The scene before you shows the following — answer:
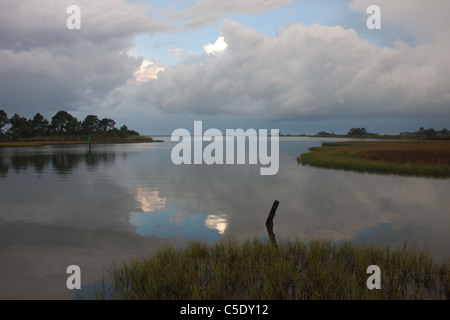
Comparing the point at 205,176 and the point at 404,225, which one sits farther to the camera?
the point at 205,176

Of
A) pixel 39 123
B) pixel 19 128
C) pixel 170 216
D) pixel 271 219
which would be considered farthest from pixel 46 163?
pixel 39 123

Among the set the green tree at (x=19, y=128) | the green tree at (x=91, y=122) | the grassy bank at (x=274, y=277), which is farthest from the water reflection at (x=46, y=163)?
the green tree at (x=91, y=122)

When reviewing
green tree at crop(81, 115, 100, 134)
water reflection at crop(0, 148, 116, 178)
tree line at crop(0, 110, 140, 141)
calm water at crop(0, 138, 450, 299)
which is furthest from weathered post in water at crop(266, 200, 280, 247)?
green tree at crop(81, 115, 100, 134)

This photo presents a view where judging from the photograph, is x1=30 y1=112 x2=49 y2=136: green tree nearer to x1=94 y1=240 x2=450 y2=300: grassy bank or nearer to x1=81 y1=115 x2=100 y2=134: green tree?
x1=81 y1=115 x2=100 y2=134: green tree

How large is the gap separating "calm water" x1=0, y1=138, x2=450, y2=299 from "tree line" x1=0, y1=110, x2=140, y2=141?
118383mm

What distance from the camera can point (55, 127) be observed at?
15462cm

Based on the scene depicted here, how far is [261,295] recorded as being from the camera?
7.55 metres

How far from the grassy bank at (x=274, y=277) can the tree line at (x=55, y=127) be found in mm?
145314

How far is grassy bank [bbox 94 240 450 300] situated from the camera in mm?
7551

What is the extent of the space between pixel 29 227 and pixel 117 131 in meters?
182

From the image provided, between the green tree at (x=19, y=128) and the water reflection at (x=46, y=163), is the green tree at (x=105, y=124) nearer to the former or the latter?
the green tree at (x=19, y=128)
